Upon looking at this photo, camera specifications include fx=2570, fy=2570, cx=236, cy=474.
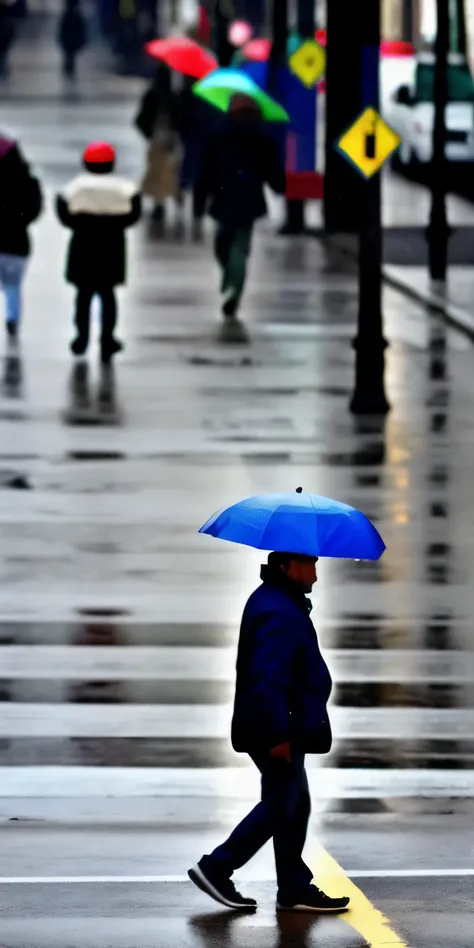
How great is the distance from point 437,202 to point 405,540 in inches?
489

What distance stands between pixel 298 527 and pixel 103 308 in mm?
13386

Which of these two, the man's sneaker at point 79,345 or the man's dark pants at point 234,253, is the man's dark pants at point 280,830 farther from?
the man's dark pants at point 234,253

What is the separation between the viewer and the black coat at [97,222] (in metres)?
20.5

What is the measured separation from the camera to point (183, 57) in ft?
105

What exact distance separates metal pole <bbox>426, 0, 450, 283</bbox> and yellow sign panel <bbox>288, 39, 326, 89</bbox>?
513cm

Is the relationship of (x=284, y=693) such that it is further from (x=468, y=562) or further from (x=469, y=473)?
(x=469, y=473)

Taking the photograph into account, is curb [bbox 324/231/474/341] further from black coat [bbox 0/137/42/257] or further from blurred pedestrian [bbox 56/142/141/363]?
black coat [bbox 0/137/42/257]

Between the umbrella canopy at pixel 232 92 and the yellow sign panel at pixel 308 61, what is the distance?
22.3ft

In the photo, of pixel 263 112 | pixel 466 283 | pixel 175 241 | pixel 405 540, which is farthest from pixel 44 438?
pixel 175 241

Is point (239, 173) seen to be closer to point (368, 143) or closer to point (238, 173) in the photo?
point (238, 173)

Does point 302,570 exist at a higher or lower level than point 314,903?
higher

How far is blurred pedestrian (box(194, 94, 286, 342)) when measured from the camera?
888 inches

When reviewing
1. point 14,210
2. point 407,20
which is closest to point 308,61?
point 14,210

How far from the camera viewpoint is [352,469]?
54.1 ft
